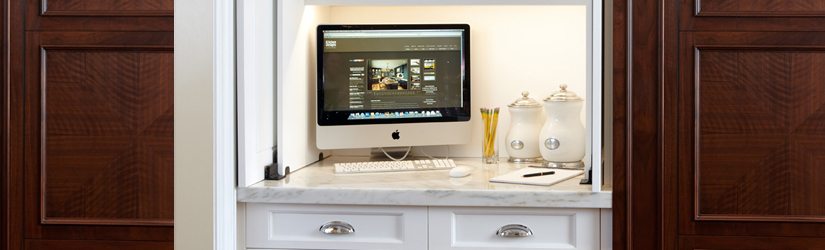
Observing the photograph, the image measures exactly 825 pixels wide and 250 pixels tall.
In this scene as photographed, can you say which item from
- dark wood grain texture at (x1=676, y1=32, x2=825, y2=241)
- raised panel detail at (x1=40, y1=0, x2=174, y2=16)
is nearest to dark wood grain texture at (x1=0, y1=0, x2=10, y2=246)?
raised panel detail at (x1=40, y1=0, x2=174, y2=16)

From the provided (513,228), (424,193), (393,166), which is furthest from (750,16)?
(393,166)

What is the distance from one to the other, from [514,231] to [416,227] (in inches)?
8.6

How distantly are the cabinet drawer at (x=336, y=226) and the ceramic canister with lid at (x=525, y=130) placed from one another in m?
0.61

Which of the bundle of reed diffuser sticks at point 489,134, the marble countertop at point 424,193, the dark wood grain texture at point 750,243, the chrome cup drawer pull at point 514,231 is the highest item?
the bundle of reed diffuser sticks at point 489,134

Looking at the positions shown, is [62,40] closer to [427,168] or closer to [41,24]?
[41,24]

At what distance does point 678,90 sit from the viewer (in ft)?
5.17

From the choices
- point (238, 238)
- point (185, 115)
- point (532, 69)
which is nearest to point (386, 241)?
point (238, 238)

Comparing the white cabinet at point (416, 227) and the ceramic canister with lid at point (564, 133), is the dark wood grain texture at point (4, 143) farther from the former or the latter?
the ceramic canister with lid at point (564, 133)

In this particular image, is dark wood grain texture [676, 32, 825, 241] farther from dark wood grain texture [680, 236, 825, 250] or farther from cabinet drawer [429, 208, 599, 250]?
cabinet drawer [429, 208, 599, 250]

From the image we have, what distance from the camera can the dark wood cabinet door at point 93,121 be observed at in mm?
1733

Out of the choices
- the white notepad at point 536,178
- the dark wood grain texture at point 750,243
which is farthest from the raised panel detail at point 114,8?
the dark wood grain texture at point 750,243

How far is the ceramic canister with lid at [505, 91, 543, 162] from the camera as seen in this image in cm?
216

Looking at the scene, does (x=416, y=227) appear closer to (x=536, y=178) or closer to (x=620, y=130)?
(x=536, y=178)

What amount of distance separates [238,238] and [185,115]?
0.32 metres
